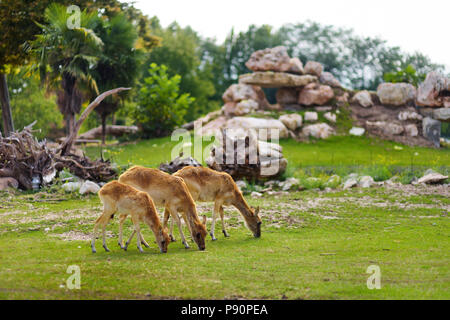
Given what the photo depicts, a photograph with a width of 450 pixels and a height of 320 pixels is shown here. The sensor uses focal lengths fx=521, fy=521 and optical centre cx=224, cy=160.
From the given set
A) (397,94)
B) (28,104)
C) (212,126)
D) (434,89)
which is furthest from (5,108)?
(397,94)

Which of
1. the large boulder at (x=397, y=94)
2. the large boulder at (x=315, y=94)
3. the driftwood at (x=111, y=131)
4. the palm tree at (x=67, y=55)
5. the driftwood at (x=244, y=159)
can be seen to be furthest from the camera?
the driftwood at (x=111, y=131)

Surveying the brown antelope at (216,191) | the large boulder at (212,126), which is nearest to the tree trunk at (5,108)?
the large boulder at (212,126)

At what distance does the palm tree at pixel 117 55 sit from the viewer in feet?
97.5

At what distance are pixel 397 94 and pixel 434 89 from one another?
590 centimetres

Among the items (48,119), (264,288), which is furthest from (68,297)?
(48,119)

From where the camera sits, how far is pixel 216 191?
9984mm

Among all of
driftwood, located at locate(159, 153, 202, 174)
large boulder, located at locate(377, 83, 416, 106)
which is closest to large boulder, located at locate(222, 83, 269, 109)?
large boulder, located at locate(377, 83, 416, 106)

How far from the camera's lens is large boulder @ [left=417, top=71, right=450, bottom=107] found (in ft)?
84.8

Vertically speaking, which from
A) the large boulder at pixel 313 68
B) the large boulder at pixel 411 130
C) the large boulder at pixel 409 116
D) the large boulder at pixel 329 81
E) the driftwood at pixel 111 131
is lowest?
the driftwood at pixel 111 131

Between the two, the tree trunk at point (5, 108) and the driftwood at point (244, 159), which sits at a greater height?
the tree trunk at point (5, 108)

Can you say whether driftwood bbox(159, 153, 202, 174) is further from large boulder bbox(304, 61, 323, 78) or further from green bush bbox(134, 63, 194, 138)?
large boulder bbox(304, 61, 323, 78)

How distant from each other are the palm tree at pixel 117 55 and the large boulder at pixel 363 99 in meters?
14.1

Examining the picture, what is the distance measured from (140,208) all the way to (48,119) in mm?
36844

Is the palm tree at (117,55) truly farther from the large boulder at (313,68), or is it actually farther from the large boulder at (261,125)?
the large boulder at (313,68)
